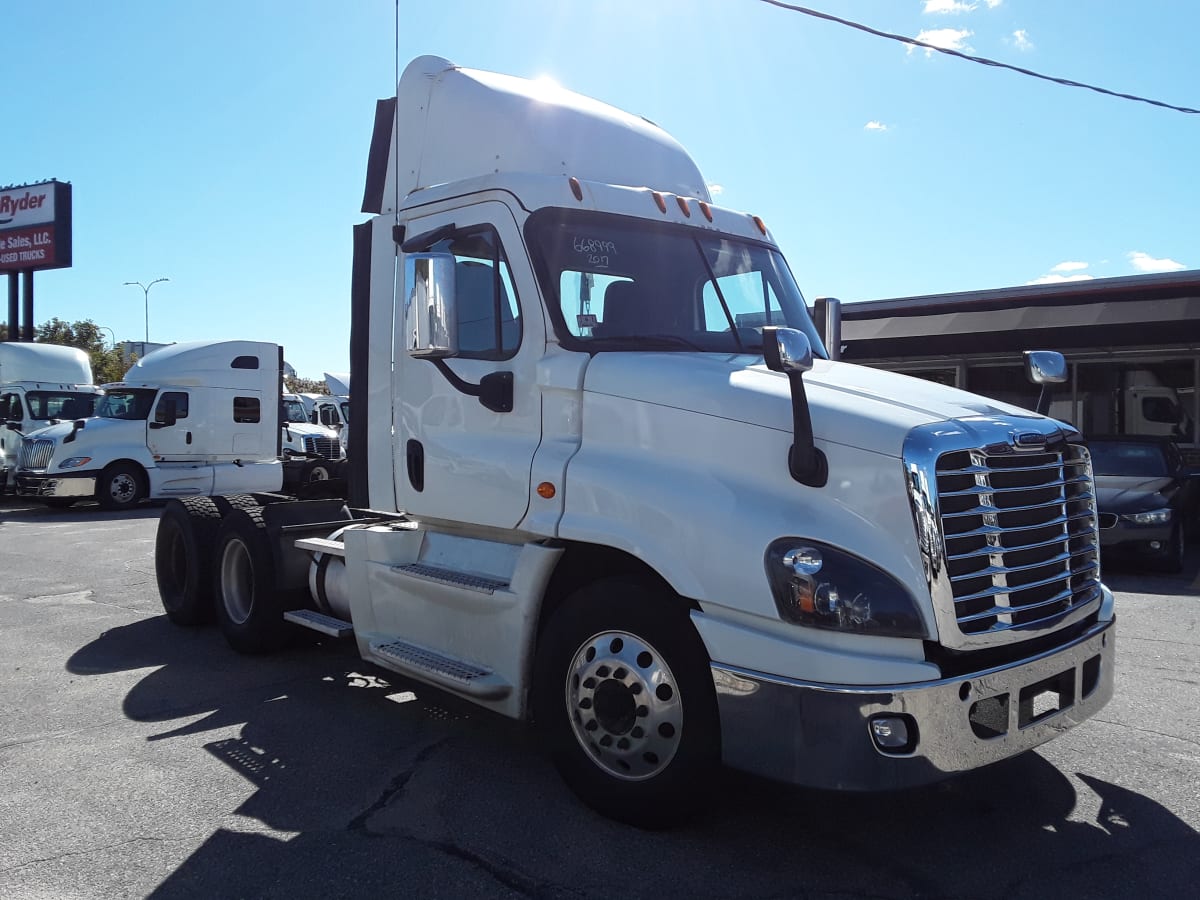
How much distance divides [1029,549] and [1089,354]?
17014 millimetres

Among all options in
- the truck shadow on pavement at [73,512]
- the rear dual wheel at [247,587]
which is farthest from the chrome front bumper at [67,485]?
the rear dual wheel at [247,587]

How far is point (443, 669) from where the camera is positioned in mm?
4578

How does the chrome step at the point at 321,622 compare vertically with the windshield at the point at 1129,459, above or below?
below

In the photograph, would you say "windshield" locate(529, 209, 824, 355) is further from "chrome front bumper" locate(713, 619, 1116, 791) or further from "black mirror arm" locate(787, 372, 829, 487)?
"chrome front bumper" locate(713, 619, 1116, 791)

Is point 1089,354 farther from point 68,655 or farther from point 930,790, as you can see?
point 68,655

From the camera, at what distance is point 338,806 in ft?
13.6

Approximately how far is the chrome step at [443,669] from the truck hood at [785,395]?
1413mm

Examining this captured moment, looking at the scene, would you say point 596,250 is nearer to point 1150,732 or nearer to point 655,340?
point 655,340

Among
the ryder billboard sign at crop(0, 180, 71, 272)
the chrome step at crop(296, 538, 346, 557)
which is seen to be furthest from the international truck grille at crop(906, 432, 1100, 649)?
the ryder billboard sign at crop(0, 180, 71, 272)

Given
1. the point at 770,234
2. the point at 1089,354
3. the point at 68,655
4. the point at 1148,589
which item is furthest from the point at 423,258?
the point at 1089,354

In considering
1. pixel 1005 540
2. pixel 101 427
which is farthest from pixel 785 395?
pixel 101 427

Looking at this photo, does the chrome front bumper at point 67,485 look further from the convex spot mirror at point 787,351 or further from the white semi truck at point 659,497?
the convex spot mirror at point 787,351

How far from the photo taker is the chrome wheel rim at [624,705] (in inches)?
145

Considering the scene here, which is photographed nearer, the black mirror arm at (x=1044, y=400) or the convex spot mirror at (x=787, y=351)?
the convex spot mirror at (x=787, y=351)
